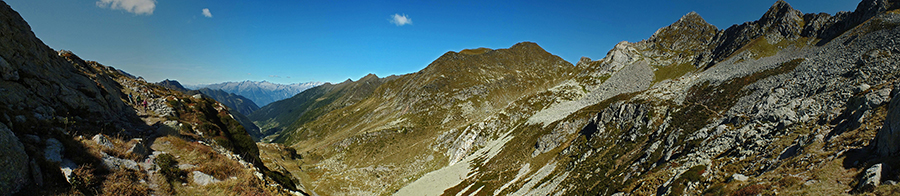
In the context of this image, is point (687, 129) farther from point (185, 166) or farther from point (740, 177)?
point (185, 166)

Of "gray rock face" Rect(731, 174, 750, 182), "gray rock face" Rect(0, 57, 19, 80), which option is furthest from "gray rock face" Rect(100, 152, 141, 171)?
"gray rock face" Rect(731, 174, 750, 182)

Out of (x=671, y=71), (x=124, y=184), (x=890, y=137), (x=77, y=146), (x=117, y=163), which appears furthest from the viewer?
A: (x=671, y=71)

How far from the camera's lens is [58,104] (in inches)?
898

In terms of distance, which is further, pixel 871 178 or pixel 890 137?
pixel 890 137

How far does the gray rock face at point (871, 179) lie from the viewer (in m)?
16.3

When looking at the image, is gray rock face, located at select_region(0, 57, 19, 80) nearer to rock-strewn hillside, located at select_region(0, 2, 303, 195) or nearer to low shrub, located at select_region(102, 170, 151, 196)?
rock-strewn hillside, located at select_region(0, 2, 303, 195)

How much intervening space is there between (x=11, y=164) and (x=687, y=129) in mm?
63565

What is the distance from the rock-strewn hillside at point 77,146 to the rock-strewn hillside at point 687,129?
124 ft

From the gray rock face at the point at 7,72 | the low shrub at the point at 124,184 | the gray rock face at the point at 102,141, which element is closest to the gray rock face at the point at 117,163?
the low shrub at the point at 124,184

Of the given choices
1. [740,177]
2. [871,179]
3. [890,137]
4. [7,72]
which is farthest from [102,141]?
[890,137]

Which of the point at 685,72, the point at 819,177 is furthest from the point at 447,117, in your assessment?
the point at 819,177

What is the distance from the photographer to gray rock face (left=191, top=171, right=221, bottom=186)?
1728 centimetres

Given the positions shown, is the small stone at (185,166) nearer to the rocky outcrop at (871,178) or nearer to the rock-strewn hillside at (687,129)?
the rock-strewn hillside at (687,129)

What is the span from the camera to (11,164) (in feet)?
36.9
